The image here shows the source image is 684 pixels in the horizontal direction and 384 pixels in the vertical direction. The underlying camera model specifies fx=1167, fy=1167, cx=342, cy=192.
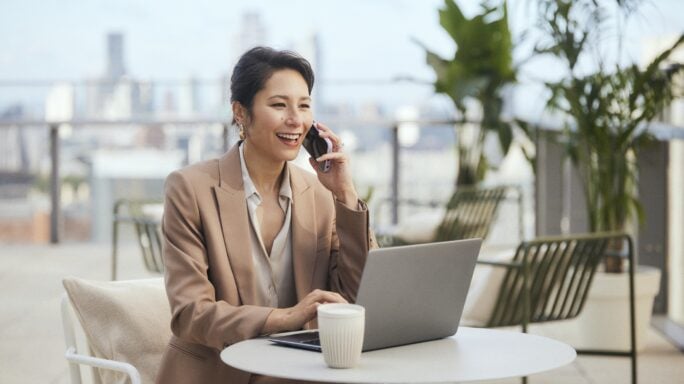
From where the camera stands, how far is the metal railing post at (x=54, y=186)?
8953 millimetres

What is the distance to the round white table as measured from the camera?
1.85 m

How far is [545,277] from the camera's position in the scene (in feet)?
13.1

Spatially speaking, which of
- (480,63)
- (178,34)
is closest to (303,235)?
(480,63)

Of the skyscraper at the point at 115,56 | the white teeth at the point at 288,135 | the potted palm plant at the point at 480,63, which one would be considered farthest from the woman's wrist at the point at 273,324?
the skyscraper at the point at 115,56

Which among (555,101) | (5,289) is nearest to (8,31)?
(5,289)

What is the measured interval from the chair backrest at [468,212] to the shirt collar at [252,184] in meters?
3.34

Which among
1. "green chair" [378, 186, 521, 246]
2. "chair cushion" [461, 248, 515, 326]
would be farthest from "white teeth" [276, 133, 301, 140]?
"green chair" [378, 186, 521, 246]

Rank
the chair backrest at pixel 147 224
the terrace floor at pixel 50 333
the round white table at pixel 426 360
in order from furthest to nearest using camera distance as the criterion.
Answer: the chair backrest at pixel 147 224, the terrace floor at pixel 50 333, the round white table at pixel 426 360

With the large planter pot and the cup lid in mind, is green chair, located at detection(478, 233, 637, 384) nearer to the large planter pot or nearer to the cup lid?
the large planter pot

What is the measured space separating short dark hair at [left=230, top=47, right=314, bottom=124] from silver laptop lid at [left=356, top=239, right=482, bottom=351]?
56 centimetres

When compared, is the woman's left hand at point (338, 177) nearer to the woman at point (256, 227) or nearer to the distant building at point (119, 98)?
the woman at point (256, 227)

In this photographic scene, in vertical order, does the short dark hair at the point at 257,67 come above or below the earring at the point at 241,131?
above

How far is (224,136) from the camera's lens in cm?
891

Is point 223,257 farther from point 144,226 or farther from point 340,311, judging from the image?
point 144,226
